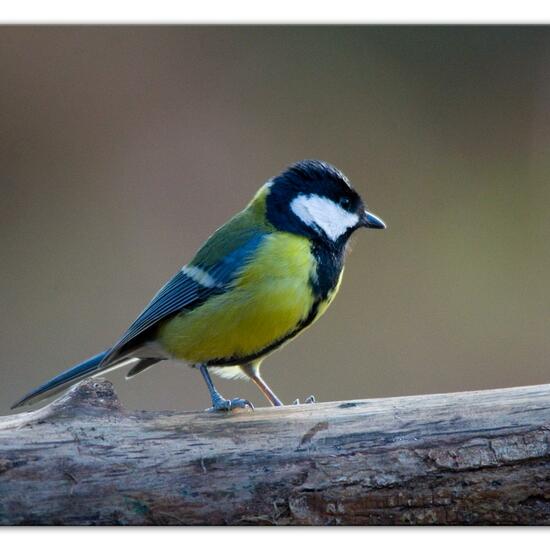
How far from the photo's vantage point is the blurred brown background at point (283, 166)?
2.27 meters

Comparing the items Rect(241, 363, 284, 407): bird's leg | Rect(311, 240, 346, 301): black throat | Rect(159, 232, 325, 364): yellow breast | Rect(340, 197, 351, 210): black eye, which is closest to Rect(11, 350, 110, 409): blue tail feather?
Rect(159, 232, 325, 364): yellow breast

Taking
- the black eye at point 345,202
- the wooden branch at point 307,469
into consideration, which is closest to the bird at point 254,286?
the black eye at point 345,202

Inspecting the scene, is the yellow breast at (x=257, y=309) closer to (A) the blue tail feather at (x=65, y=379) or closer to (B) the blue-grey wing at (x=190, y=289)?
(B) the blue-grey wing at (x=190, y=289)

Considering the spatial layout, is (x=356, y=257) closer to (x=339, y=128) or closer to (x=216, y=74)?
(x=339, y=128)

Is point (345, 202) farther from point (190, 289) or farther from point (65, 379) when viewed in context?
point (65, 379)

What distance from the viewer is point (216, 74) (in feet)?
7.39

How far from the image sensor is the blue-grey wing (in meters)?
1.68

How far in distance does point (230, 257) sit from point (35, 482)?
2.00 ft

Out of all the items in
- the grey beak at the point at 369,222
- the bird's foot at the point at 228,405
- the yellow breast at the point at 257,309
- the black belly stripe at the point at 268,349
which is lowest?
the bird's foot at the point at 228,405

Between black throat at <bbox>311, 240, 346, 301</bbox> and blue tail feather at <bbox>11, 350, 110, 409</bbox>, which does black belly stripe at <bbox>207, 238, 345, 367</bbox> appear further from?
blue tail feather at <bbox>11, 350, 110, 409</bbox>

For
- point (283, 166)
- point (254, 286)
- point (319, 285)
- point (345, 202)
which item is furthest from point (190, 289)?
point (283, 166)

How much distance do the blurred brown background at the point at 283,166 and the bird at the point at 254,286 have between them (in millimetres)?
586

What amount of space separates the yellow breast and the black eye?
0.14 meters

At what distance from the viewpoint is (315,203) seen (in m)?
1.73
